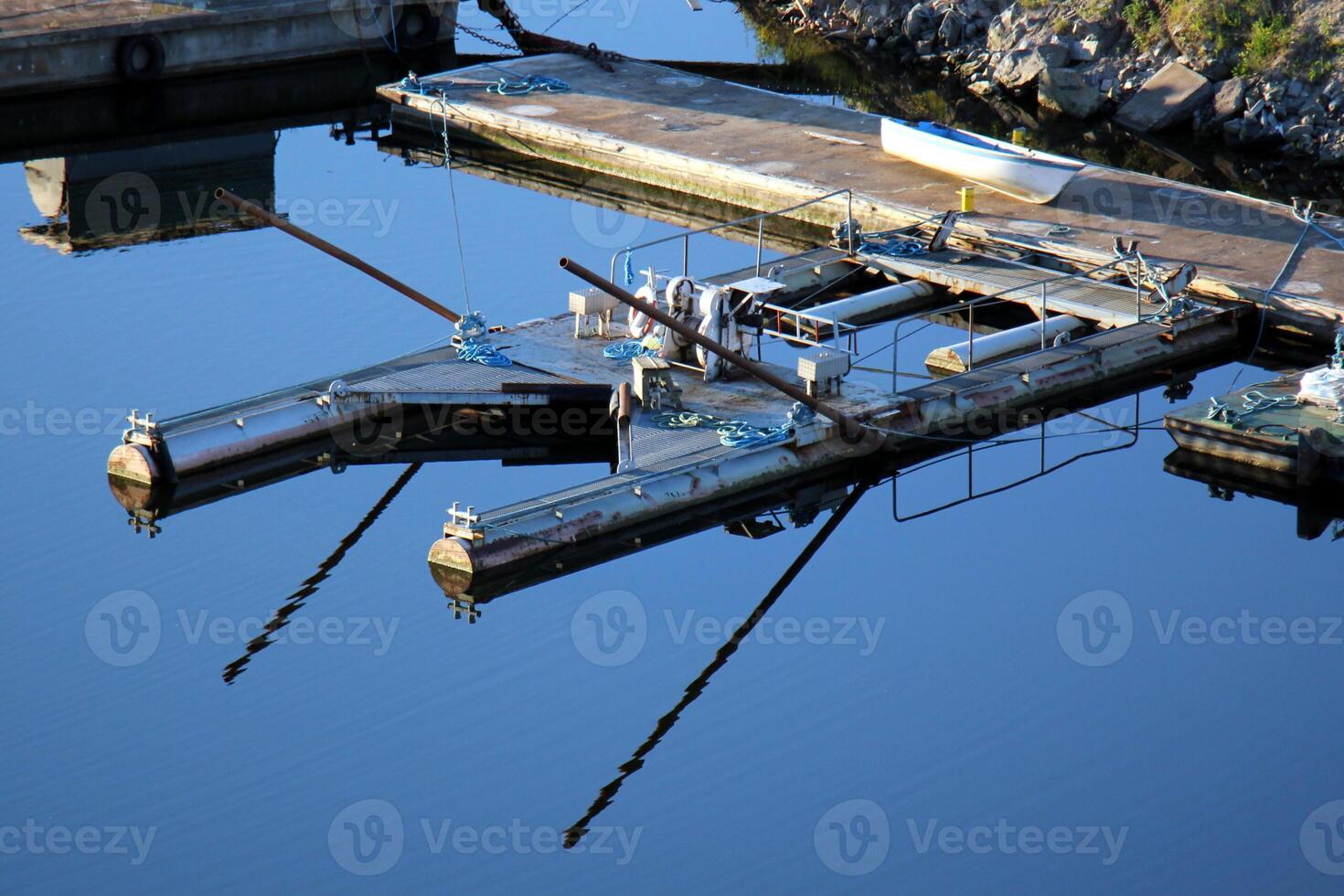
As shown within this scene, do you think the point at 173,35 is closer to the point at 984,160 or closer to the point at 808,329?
the point at 984,160

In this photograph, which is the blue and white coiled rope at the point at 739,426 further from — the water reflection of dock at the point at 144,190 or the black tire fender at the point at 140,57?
the black tire fender at the point at 140,57

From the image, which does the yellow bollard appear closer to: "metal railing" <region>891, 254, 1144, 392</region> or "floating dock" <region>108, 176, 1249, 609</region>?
"metal railing" <region>891, 254, 1144, 392</region>

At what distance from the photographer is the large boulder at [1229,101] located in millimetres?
33125

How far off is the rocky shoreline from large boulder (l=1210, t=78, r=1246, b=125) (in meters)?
0.02

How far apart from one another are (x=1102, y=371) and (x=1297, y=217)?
534 cm

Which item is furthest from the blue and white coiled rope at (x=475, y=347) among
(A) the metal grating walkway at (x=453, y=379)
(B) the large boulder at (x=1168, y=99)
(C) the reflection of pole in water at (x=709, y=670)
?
(B) the large boulder at (x=1168, y=99)

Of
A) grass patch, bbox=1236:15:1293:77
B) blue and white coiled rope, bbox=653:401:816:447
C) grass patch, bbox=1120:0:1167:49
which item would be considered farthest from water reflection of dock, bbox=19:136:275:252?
grass patch, bbox=1236:15:1293:77

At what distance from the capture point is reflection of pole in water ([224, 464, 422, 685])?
56.8 ft

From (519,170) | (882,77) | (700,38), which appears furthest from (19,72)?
(882,77)

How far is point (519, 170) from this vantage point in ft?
104

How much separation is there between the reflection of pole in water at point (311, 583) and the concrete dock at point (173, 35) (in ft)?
57.2

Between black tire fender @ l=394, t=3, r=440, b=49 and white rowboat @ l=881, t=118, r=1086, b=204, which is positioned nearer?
white rowboat @ l=881, t=118, r=1086, b=204

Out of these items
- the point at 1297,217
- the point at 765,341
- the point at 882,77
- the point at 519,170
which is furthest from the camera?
the point at 882,77

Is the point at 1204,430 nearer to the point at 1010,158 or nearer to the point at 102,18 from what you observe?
the point at 1010,158
